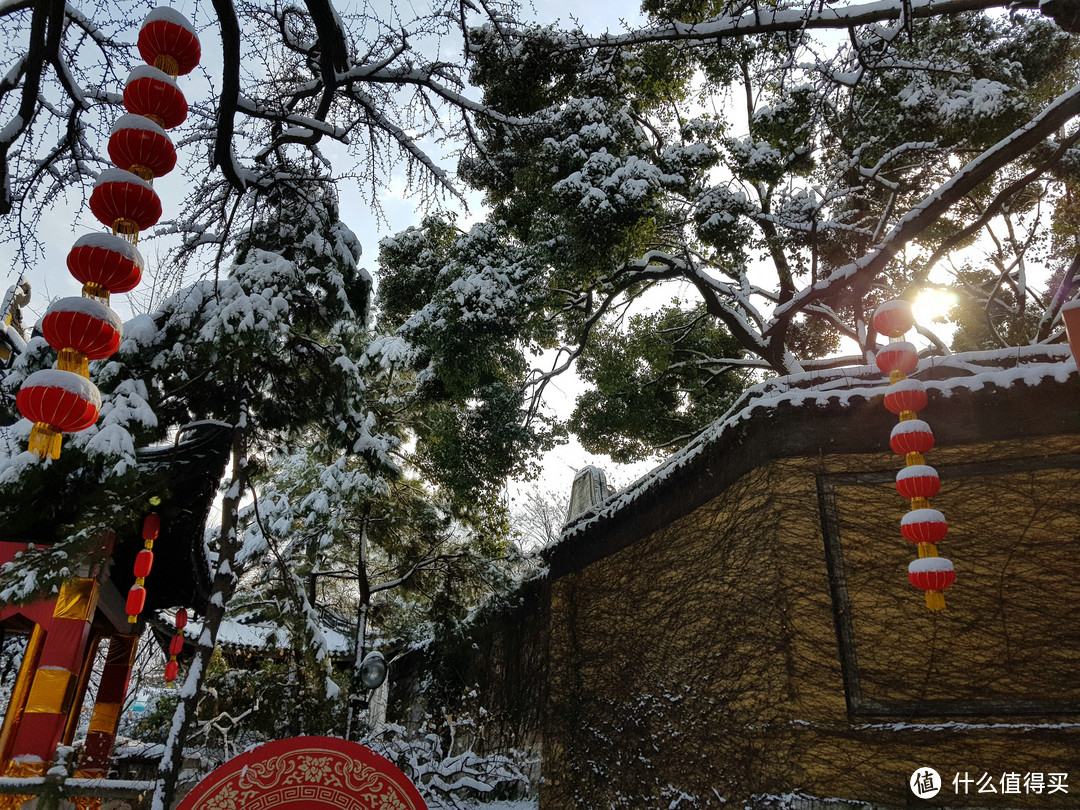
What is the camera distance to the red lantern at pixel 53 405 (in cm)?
253

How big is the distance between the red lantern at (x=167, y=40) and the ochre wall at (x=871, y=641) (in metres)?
4.75

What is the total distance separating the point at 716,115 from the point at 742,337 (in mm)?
3086

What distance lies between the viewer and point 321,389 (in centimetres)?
781

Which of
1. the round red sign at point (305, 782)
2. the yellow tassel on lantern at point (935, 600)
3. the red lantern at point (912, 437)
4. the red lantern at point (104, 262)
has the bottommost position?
the round red sign at point (305, 782)

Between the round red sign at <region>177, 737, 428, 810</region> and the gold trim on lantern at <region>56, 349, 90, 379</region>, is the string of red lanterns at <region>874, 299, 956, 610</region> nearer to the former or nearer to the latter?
the round red sign at <region>177, 737, 428, 810</region>

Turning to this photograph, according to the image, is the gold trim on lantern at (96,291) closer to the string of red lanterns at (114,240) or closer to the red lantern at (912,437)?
the string of red lanterns at (114,240)

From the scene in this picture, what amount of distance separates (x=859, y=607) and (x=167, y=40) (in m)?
5.53

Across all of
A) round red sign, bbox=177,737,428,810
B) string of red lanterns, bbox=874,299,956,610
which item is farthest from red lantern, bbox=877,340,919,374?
round red sign, bbox=177,737,428,810

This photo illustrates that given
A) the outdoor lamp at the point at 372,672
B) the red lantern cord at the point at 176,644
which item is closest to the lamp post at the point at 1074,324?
the outdoor lamp at the point at 372,672

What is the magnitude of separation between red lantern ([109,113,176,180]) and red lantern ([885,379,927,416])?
4826mm

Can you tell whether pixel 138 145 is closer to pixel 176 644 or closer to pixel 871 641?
pixel 871 641

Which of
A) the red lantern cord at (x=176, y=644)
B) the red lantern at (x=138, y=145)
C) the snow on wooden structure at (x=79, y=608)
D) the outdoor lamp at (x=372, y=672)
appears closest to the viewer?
the red lantern at (x=138, y=145)

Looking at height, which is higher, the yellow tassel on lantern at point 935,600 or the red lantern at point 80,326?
the red lantern at point 80,326

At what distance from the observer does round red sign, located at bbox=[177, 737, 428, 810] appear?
7.26 feet
